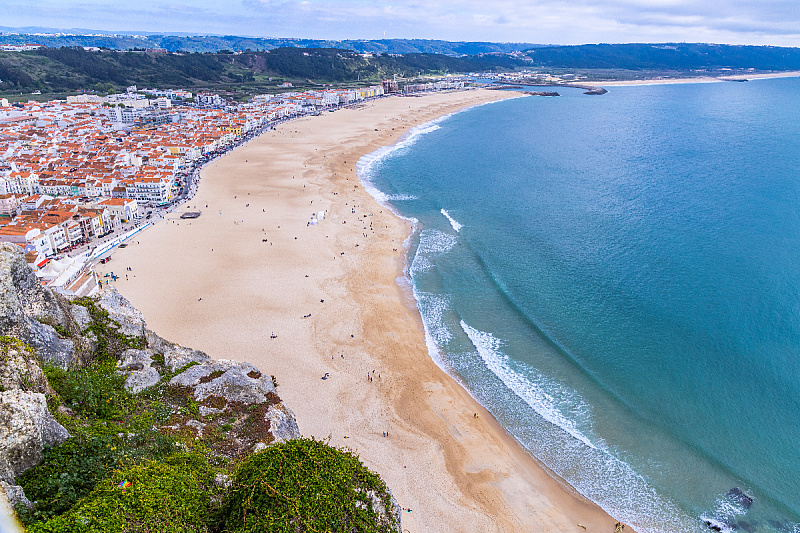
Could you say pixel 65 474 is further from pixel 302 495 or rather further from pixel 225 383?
pixel 225 383

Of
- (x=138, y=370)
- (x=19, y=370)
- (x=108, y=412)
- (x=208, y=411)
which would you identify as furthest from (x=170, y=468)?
(x=138, y=370)

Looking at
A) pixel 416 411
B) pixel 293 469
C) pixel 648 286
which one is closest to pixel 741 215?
pixel 648 286

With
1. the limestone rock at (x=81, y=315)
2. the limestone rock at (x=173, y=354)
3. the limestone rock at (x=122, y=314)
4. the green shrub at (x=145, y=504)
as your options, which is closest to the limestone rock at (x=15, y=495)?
the green shrub at (x=145, y=504)

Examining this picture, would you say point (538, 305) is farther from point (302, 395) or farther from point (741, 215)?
point (741, 215)

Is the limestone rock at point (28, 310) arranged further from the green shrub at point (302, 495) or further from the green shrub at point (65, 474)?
the green shrub at point (302, 495)

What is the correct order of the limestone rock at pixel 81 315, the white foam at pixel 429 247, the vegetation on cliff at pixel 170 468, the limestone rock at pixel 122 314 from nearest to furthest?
the vegetation on cliff at pixel 170 468 → the limestone rock at pixel 81 315 → the limestone rock at pixel 122 314 → the white foam at pixel 429 247

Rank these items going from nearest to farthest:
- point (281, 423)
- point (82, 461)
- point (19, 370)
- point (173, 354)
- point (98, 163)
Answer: point (82, 461)
point (19, 370)
point (281, 423)
point (173, 354)
point (98, 163)
